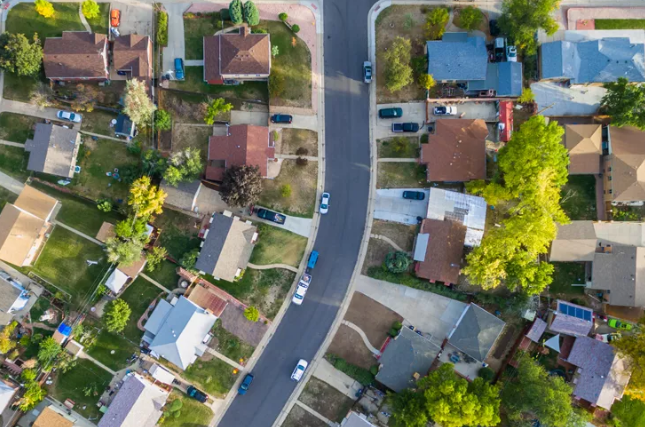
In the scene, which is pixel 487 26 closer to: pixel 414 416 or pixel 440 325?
pixel 440 325

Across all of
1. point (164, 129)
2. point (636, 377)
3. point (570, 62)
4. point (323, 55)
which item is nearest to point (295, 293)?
point (164, 129)

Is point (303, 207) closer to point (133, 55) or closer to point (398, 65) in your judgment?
point (398, 65)

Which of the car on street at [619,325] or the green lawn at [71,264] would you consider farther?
the green lawn at [71,264]

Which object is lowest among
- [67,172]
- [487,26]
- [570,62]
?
[67,172]

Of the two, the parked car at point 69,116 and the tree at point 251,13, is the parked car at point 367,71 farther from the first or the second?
the parked car at point 69,116

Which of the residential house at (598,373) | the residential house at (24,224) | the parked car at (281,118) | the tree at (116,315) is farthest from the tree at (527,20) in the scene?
the residential house at (24,224)
